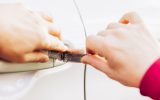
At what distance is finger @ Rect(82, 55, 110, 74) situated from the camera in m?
0.80

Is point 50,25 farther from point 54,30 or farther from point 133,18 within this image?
point 133,18

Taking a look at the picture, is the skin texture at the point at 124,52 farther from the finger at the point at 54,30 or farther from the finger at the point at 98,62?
the finger at the point at 54,30

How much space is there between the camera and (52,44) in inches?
34.1

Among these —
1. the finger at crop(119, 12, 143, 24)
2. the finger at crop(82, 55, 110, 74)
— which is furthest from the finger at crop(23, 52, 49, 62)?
the finger at crop(119, 12, 143, 24)

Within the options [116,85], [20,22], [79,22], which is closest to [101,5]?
[79,22]

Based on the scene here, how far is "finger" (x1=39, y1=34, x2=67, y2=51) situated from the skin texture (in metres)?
0.08

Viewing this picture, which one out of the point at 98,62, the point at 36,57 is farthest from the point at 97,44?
the point at 36,57

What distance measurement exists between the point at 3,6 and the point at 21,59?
0.46 ft

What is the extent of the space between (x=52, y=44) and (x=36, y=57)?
0.05 meters

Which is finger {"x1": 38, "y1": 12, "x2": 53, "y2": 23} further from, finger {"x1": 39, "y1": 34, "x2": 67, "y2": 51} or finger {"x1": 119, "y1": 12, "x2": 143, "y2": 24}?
finger {"x1": 119, "y1": 12, "x2": 143, "y2": 24}

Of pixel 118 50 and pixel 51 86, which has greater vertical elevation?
pixel 118 50

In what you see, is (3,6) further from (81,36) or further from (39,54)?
(81,36)

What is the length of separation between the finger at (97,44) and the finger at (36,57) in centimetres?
12

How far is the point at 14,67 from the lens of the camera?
87 cm
